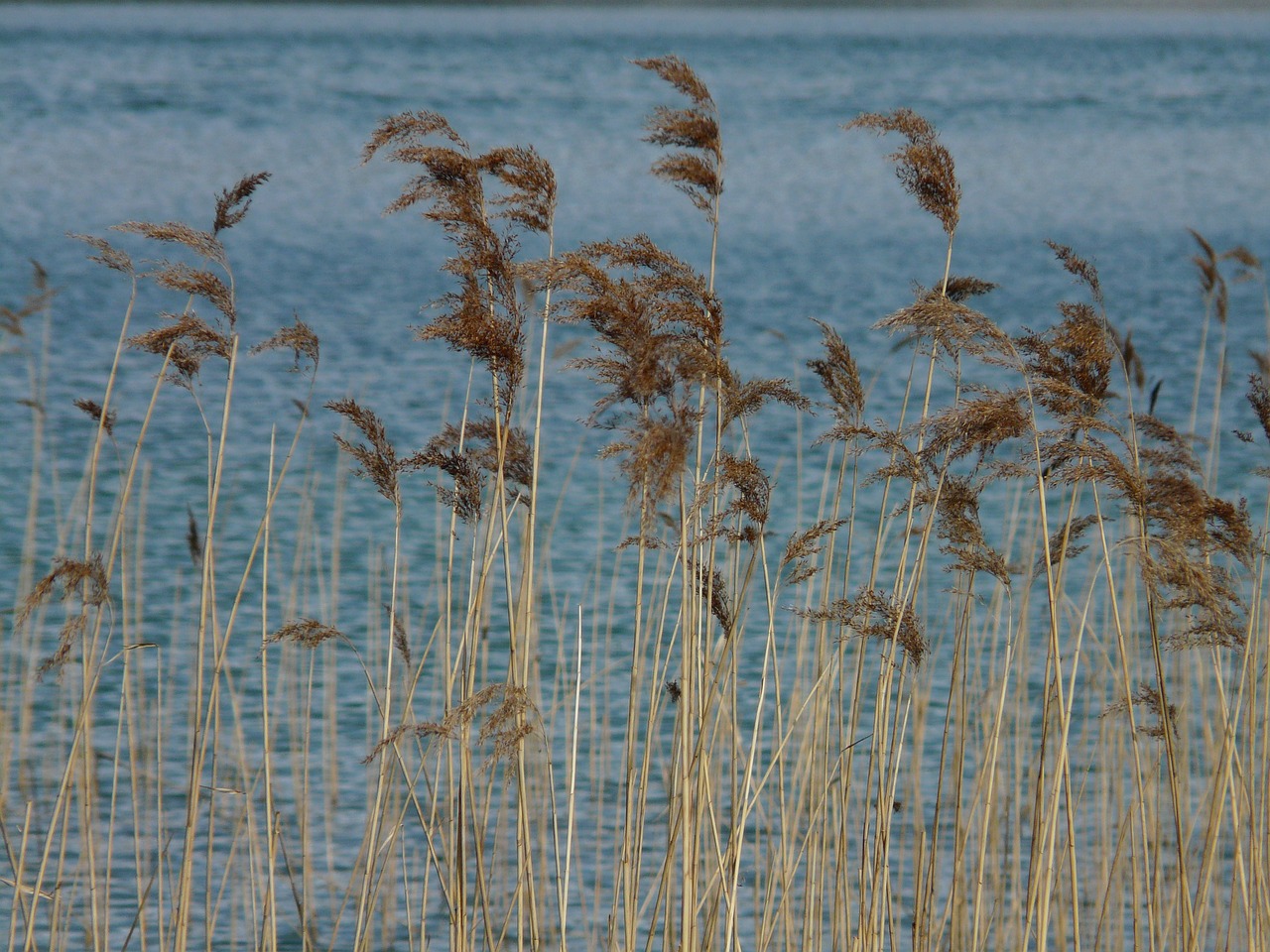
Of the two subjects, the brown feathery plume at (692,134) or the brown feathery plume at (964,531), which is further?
the brown feathery plume at (692,134)

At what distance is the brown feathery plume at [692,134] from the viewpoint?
314 centimetres

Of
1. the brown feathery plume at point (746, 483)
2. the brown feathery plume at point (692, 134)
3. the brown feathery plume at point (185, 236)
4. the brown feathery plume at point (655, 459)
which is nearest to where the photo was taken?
the brown feathery plume at point (655, 459)

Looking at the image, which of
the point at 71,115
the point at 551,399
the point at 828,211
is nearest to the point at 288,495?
the point at 551,399

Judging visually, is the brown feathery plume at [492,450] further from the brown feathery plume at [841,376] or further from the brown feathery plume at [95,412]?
the brown feathery plume at [95,412]

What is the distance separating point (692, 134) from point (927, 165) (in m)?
0.47

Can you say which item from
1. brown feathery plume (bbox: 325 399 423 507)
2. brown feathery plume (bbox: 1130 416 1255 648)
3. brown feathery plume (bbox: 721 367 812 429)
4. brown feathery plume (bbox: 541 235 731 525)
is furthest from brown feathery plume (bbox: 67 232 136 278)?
brown feathery plume (bbox: 1130 416 1255 648)

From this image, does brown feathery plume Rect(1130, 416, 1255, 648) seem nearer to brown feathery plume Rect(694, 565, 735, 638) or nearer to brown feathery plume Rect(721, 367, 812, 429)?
brown feathery plume Rect(721, 367, 812, 429)

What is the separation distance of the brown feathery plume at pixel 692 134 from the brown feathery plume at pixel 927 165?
0.29 m

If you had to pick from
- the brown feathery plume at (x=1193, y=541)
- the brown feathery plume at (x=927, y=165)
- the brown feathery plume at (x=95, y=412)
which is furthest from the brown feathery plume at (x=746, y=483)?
Result: the brown feathery plume at (x=95, y=412)

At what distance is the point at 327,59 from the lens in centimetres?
4362

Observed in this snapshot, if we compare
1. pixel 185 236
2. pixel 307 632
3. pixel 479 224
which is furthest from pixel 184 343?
pixel 479 224

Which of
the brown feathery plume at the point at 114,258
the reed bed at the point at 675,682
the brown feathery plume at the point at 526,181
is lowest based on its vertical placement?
the reed bed at the point at 675,682

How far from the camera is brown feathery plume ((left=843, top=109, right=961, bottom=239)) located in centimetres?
303

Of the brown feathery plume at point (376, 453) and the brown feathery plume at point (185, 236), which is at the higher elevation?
the brown feathery plume at point (185, 236)
